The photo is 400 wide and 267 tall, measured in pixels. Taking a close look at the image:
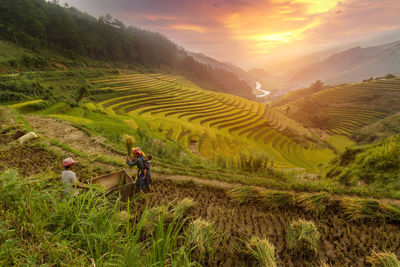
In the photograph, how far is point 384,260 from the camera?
2010 mm

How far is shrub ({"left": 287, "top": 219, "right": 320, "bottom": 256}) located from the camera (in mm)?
2326

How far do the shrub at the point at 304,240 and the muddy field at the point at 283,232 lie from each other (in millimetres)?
85

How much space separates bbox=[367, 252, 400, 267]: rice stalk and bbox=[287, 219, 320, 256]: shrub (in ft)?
2.04

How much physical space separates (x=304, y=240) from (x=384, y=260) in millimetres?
835

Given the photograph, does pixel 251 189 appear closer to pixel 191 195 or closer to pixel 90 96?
pixel 191 195

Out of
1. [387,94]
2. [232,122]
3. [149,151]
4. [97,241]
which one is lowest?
[232,122]

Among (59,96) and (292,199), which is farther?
(59,96)

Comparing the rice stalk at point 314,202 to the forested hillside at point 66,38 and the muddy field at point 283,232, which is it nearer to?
the muddy field at point 283,232

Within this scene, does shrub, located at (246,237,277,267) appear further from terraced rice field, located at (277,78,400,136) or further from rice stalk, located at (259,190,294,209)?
terraced rice field, located at (277,78,400,136)

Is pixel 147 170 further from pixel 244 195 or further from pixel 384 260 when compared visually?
pixel 384 260

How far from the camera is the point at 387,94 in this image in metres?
53.7

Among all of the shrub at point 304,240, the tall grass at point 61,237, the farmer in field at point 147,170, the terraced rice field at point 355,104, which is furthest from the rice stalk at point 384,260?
the terraced rice field at point 355,104

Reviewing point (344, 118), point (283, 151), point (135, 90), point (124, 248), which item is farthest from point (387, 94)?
point (124, 248)

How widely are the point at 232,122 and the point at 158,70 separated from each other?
151ft
